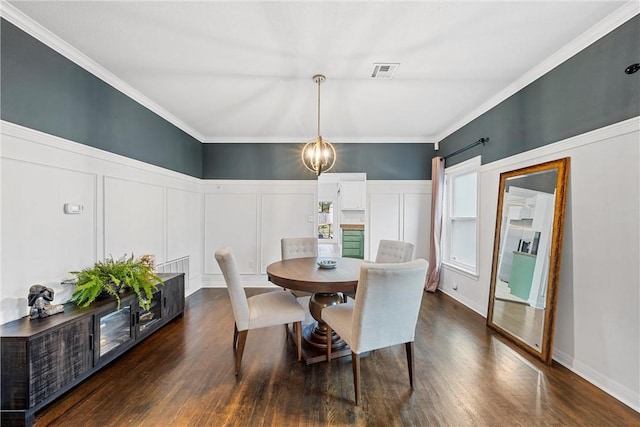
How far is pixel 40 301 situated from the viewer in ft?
6.08

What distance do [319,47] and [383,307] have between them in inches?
80.9

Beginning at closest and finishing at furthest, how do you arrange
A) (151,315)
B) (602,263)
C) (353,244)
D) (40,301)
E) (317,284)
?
(40,301)
(602,263)
(317,284)
(151,315)
(353,244)

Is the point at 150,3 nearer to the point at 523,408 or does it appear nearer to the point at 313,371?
the point at 313,371

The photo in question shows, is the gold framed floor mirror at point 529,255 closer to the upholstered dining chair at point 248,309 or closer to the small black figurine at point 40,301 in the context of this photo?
the upholstered dining chair at point 248,309

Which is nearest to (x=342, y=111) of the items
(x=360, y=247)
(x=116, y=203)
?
(x=116, y=203)

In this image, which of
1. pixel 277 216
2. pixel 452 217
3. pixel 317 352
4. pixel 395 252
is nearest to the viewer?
pixel 317 352

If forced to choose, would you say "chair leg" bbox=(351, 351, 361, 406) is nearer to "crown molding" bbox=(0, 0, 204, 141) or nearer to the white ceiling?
the white ceiling

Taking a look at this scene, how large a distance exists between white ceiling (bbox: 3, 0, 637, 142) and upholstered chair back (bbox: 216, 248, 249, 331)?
1.70 m

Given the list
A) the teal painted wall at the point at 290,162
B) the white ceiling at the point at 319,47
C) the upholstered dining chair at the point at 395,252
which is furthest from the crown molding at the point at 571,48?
the upholstered dining chair at the point at 395,252

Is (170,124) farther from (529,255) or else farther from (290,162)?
(529,255)

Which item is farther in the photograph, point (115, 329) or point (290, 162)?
point (290, 162)

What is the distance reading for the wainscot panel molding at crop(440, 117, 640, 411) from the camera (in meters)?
1.80

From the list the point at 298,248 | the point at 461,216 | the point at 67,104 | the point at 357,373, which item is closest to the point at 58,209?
the point at 67,104

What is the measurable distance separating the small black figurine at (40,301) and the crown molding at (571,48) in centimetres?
434
